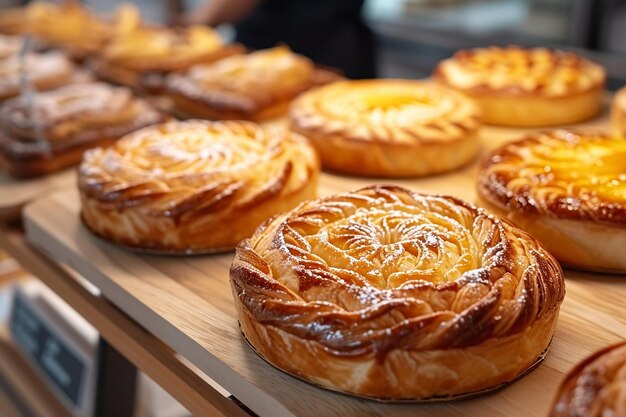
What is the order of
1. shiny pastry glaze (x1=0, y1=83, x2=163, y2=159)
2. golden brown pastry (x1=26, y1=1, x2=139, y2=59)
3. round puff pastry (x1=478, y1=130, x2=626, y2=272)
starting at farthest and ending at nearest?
golden brown pastry (x1=26, y1=1, x2=139, y2=59) → shiny pastry glaze (x1=0, y1=83, x2=163, y2=159) → round puff pastry (x1=478, y1=130, x2=626, y2=272)

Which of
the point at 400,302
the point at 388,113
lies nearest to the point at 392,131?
the point at 388,113

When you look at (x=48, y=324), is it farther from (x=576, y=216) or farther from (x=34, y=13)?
(x=34, y=13)

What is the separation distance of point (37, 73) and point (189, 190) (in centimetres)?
203

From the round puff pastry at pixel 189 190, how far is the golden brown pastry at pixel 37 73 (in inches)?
57.5

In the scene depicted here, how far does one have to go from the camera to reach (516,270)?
1.67 metres

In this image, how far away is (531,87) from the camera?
10.6ft

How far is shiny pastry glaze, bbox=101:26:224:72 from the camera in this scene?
412 centimetres

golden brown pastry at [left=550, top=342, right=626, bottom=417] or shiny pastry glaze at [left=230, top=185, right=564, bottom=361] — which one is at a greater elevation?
golden brown pastry at [left=550, top=342, right=626, bottom=417]

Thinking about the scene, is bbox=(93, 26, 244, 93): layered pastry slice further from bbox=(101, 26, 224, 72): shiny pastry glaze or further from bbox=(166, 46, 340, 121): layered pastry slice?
bbox=(166, 46, 340, 121): layered pastry slice

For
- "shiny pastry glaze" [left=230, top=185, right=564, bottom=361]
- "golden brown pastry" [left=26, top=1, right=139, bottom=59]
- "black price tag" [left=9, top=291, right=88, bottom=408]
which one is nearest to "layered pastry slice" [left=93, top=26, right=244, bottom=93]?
"golden brown pastry" [left=26, top=1, right=139, bottom=59]

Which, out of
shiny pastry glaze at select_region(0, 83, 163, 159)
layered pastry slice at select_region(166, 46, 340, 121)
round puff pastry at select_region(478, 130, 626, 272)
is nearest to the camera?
round puff pastry at select_region(478, 130, 626, 272)

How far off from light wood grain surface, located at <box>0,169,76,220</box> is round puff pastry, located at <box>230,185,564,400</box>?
125 centimetres

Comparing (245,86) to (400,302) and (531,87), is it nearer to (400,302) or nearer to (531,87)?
(531,87)

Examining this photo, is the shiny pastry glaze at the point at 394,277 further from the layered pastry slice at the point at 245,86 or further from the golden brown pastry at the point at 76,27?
the golden brown pastry at the point at 76,27
